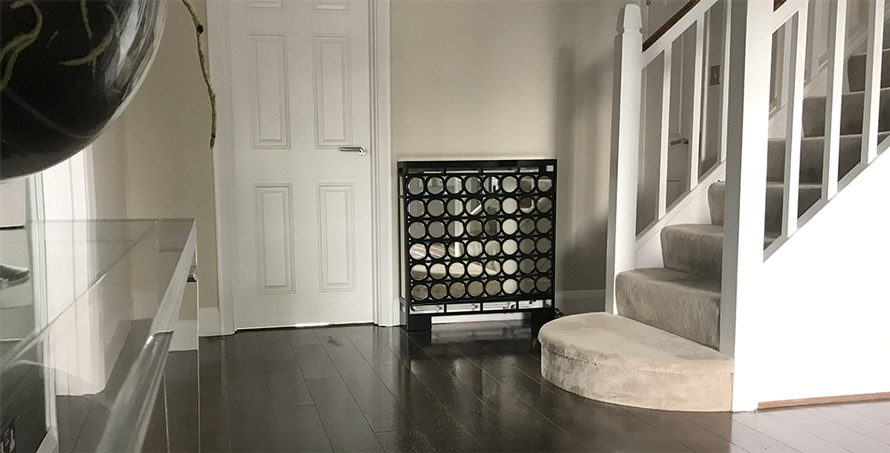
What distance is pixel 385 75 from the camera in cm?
422

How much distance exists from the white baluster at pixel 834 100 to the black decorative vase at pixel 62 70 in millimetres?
2931

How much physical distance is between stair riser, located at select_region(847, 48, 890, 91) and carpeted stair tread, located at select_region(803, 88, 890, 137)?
0.67 ft

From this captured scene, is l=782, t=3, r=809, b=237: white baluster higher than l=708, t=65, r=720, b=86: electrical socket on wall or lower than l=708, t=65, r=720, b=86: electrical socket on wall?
lower

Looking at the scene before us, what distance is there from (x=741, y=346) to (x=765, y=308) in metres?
0.18

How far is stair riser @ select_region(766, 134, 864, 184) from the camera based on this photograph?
338cm

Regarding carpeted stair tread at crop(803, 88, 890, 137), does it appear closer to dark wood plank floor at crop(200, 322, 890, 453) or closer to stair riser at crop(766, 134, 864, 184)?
stair riser at crop(766, 134, 864, 184)

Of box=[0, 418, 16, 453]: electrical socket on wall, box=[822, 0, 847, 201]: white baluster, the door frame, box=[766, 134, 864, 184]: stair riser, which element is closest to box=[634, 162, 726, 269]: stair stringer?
box=[766, 134, 864, 184]: stair riser

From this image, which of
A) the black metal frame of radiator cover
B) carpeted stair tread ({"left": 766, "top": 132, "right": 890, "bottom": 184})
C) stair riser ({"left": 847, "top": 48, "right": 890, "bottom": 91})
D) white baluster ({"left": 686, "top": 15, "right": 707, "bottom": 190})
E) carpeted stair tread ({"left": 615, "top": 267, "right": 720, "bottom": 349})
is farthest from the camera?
the black metal frame of radiator cover

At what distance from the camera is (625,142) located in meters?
3.52

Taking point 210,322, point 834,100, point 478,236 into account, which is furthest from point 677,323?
point 210,322

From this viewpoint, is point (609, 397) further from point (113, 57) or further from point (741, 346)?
point (113, 57)

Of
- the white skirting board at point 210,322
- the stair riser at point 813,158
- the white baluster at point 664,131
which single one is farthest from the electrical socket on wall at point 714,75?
the white skirting board at point 210,322

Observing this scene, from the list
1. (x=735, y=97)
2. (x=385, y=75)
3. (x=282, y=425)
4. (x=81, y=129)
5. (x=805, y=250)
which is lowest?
(x=282, y=425)

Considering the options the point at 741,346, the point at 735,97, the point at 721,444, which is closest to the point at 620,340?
the point at 741,346
